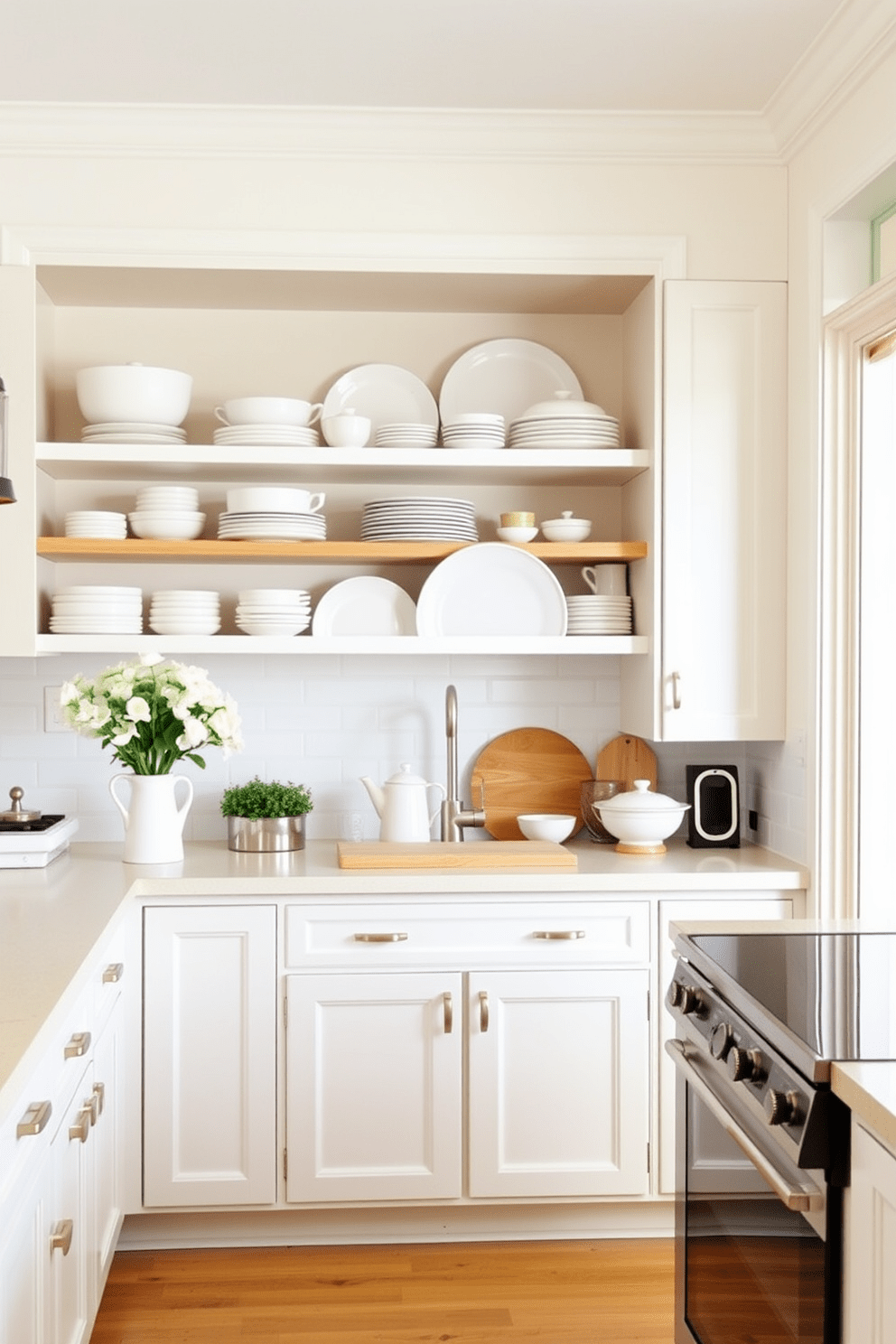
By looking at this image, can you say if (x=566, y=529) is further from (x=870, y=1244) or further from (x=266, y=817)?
(x=870, y=1244)

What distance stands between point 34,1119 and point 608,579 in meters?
2.16

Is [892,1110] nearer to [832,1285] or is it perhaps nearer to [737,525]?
[832,1285]

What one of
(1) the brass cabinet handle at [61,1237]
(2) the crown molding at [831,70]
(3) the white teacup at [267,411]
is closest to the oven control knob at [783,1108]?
(1) the brass cabinet handle at [61,1237]

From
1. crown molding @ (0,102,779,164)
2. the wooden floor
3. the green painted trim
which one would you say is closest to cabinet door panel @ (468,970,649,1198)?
the wooden floor

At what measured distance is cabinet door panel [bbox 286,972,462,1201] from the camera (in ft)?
9.90

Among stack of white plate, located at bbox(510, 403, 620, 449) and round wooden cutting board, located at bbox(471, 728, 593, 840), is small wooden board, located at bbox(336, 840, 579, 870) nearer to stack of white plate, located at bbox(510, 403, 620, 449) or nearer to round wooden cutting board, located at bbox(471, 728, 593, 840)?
round wooden cutting board, located at bbox(471, 728, 593, 840)

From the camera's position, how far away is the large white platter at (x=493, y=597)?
3.37m

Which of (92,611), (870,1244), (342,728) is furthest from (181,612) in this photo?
(870,1244)

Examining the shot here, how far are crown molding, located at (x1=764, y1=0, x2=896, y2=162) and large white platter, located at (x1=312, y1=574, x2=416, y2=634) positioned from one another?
1.45 metres

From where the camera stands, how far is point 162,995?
2.99 metres

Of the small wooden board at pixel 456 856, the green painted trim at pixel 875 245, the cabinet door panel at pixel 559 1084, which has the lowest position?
the cabinet door panel at pixel 559 1084

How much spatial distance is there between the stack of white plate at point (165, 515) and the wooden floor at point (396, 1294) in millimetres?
1713

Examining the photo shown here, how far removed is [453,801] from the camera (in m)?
3.43

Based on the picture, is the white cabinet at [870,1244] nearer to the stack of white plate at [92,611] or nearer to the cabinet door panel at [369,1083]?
the cabinet door panel at [369,1083]
